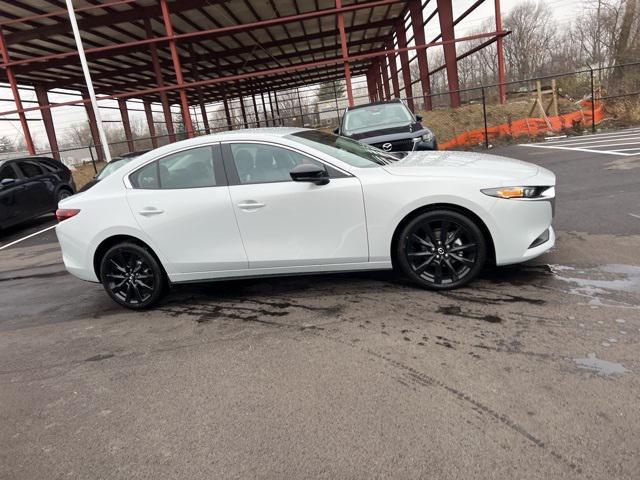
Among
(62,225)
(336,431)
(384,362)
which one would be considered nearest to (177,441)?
(336,431)

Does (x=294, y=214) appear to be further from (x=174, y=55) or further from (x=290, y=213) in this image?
(x=174, y=55)

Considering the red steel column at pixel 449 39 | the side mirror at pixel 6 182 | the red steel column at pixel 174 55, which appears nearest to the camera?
the side mirror at pixel 6 182

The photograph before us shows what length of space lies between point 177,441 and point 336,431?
88cm

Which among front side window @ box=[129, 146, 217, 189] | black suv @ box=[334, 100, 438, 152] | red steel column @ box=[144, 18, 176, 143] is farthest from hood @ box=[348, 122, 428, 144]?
red steel column @ box=[144, 18, 176, 143]

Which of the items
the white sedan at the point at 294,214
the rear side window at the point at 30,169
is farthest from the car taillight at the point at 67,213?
the rear side window at the point at 30,169

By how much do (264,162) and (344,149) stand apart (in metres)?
0.82

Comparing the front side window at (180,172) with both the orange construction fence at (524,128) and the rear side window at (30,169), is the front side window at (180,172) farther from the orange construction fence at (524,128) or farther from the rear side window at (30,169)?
the orange construction fence at (524,128)

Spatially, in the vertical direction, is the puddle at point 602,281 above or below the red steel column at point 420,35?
below

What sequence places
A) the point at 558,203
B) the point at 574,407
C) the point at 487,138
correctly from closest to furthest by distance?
the point at 574,407 < the point at 558,203 < the point at 487,138

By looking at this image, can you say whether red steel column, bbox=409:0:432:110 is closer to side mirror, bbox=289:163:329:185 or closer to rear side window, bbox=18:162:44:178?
rear side window, bbox=18:162:44:178

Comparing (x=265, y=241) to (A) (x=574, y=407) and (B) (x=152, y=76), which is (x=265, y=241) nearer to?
(A) (x=574, y=407)

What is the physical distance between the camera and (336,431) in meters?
2.47

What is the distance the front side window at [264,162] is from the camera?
163 inches

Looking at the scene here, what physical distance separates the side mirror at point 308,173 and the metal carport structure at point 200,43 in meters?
11.8
